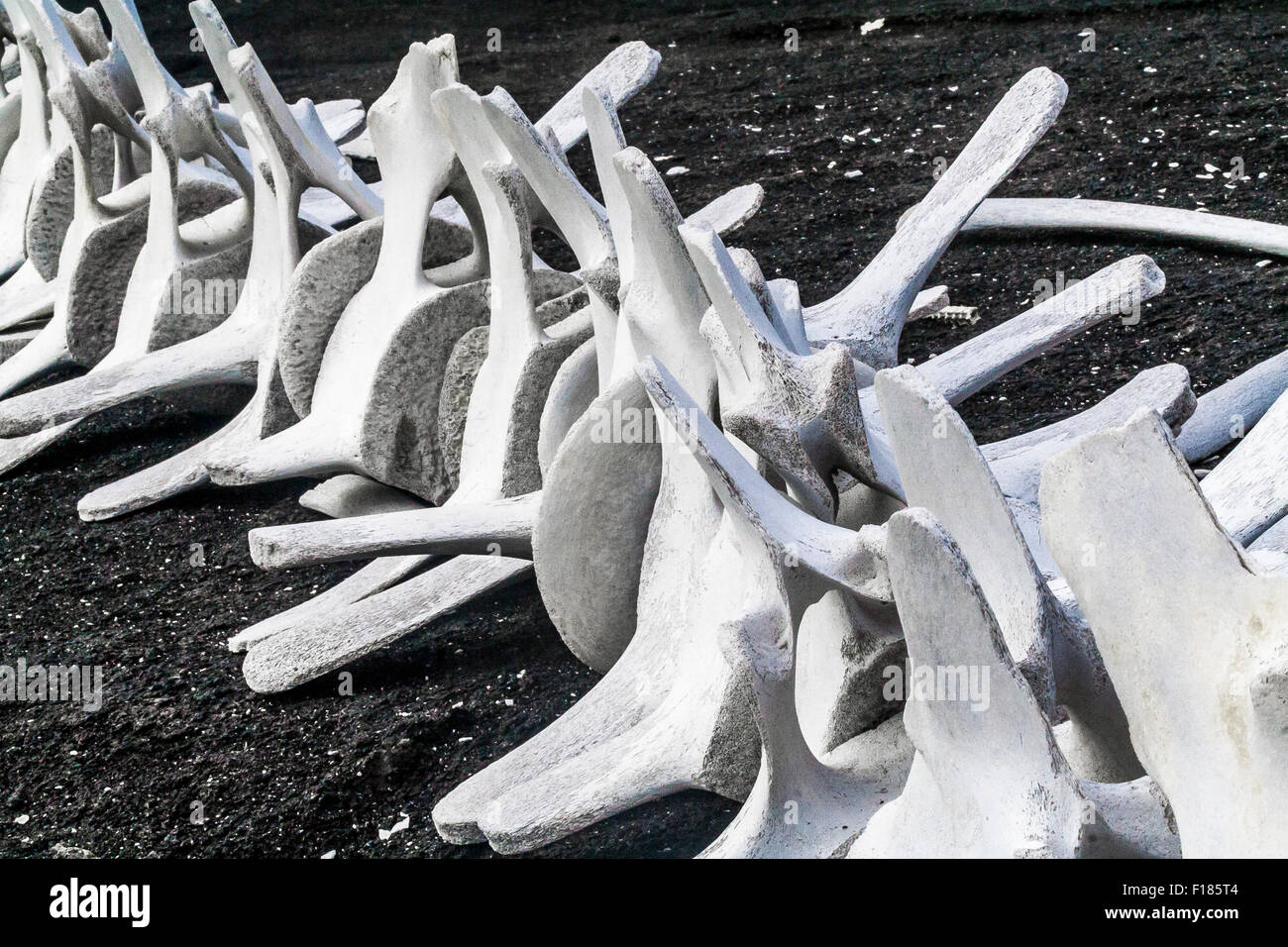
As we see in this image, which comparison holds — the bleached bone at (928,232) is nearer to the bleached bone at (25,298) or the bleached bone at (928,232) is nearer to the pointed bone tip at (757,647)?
the pointed bone tip at (757,647)

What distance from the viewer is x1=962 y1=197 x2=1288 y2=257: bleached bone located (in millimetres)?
2771

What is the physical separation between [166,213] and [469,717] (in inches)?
40.0

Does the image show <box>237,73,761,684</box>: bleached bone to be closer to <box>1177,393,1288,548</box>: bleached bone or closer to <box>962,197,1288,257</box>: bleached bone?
<box>1177,393,1288,548</box>: bleached bone

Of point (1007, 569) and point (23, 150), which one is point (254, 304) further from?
point (1007, 569)

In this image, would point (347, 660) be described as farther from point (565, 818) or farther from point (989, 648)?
point (989, 648)

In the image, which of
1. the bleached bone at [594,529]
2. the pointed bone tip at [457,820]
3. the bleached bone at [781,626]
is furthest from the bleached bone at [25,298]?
the bleached bone at [781,626]

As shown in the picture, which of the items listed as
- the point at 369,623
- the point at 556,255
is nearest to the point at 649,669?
the point at 369,623

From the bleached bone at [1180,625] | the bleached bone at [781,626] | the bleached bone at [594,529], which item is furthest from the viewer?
the bleached bone at [594,529]

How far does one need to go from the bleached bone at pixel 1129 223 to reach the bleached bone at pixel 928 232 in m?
1.14

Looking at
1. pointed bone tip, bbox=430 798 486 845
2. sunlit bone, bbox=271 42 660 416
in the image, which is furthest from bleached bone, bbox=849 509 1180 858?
sunlit bone, bbox=271 42 660 416

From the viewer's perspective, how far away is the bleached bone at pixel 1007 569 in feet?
3.28

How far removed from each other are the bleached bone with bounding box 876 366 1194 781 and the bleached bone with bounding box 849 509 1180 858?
0.25 feet

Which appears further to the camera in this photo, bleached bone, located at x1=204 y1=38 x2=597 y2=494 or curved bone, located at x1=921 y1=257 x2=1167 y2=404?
bleached bone, located at x1=204 y1=38 x2=597 y2=494

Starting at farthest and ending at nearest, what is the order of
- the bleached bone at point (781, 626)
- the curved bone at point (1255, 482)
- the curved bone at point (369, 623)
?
the curved bone at point (369, 623)
the curved bone at point (1255, 482)
the bleached bone at point (781, 626)
